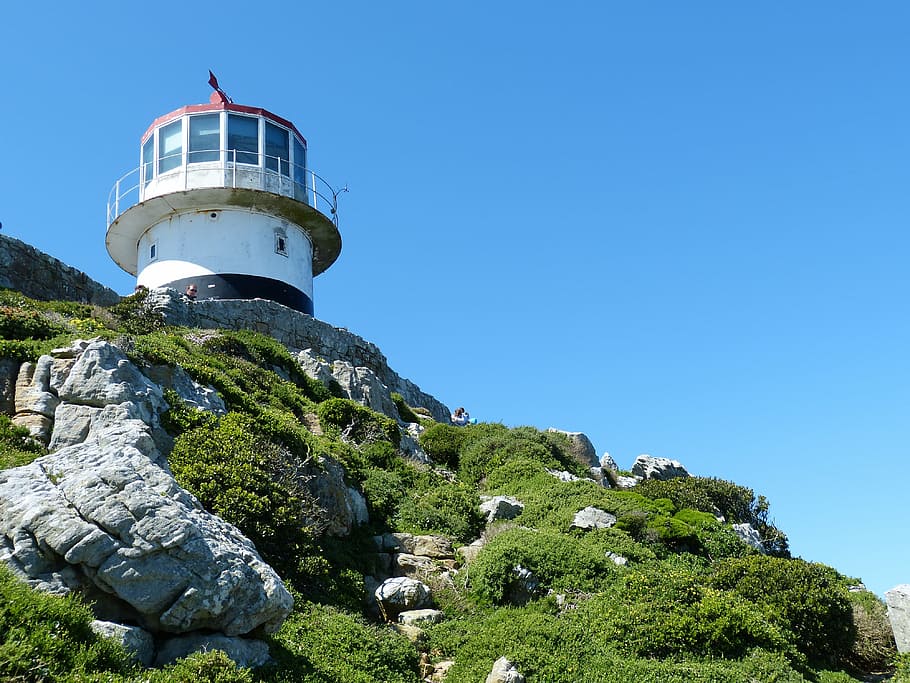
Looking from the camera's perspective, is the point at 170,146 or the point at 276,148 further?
the point at 276,148

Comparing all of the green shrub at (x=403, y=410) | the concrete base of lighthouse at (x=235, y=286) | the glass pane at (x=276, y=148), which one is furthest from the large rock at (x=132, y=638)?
the glass pane at (x=276, y=148)

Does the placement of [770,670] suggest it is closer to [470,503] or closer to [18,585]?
[470,503]

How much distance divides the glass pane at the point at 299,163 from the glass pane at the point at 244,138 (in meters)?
1.42

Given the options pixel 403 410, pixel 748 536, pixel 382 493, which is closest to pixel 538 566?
pixel 382 493

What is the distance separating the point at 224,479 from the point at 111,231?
1963 cm

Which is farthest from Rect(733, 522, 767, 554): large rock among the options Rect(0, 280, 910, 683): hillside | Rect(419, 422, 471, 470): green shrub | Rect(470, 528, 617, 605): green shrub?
Rect(419, 422, 471, 470): green shrub

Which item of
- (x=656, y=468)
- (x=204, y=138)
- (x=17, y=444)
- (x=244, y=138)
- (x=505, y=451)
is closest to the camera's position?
(x=17, y=444)

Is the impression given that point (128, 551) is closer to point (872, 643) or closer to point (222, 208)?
point (872, 643)

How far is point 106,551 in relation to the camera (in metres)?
8.41

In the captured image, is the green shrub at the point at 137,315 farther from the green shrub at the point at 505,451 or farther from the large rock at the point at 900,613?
the large rock at the point at 900,613

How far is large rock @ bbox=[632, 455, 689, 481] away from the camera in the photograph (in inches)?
988

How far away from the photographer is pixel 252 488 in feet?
41.4

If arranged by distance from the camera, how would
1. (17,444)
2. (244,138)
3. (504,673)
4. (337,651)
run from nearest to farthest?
(337,651) → (504,673) → (17,444) → (244,138)

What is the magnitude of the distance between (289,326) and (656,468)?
36.9ft
